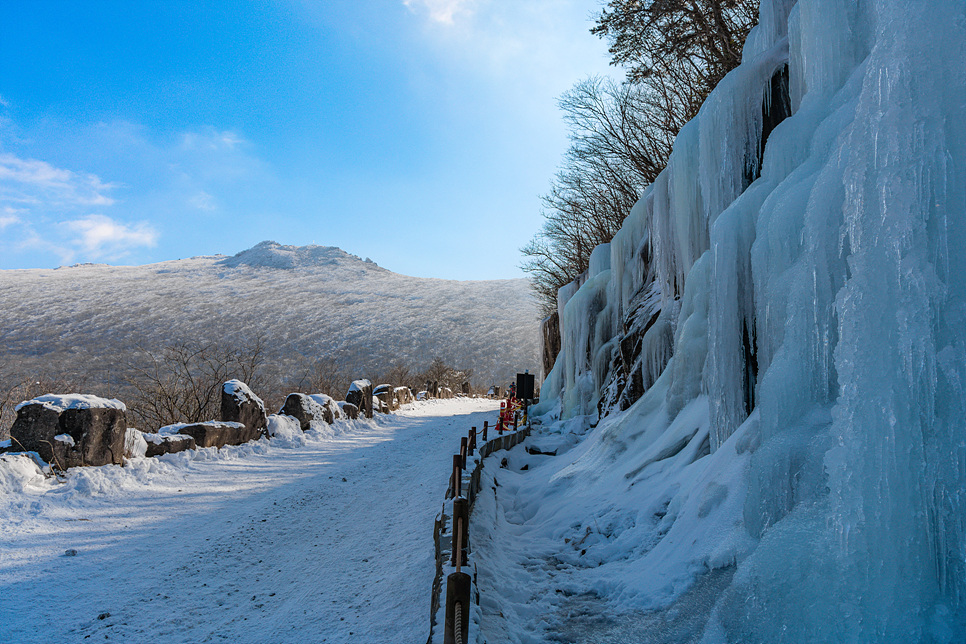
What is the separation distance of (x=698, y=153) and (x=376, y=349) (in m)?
41.5

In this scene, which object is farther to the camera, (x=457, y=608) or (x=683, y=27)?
(x=683, y=27)

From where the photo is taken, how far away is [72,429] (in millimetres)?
5254

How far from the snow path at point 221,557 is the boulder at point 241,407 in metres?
1.26

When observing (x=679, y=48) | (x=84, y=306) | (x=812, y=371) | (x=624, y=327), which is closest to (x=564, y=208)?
(x=679, y=48)

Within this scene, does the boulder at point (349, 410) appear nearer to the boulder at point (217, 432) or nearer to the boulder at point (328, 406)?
the boulder at point (328, 406)

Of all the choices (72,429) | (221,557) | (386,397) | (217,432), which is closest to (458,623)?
(221,557)

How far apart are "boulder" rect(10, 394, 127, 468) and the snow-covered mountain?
86.1 ft

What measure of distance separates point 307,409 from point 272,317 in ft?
150

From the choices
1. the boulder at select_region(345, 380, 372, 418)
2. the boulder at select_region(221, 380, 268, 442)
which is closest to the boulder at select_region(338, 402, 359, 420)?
the boulder at select_region(345, 380, 372, 418)

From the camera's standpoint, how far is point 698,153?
21.3ft

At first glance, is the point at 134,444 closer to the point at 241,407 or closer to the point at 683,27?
the point at 241,407

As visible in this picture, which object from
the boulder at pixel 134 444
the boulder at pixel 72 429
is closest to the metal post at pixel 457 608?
the boulder at pixel 72 429

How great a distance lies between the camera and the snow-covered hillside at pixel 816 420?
5.78 feet

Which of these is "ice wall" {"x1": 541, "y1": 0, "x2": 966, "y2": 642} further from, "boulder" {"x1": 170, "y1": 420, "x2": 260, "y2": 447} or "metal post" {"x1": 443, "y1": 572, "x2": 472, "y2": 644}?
"boulder" {"x1": 170, "y1": 420, "x2": 260, "y2": 447}
